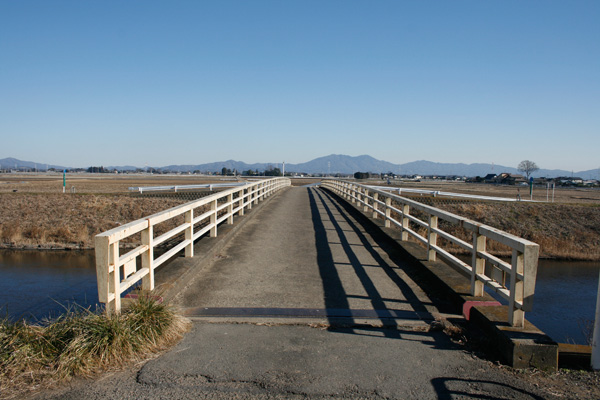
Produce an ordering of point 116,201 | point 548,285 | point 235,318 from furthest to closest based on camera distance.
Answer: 1. point 116,201
2. point 548,285
3. point 235,318

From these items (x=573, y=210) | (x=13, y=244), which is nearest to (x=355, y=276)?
(x=13, y=244)

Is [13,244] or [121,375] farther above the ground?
[121,375]

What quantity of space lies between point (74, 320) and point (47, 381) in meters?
0.74

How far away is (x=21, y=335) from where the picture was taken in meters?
4.37

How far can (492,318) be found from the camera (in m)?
5.17

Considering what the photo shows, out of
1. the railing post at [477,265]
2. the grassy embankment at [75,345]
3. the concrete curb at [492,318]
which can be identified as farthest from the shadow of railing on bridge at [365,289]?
the grassy embankment at [75,345]

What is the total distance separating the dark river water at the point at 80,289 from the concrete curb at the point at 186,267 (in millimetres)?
1630

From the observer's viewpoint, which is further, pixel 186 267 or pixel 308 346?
pixel 186 267

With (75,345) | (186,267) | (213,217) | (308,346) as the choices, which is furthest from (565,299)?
(75,345)

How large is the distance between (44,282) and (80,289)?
198 cm

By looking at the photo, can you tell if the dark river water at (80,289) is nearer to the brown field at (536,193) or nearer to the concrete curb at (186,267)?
the concrete curb at (186,267)

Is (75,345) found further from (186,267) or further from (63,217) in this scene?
(63,217)

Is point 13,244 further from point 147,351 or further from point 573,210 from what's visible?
point 573,210

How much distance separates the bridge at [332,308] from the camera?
14.1 ft
